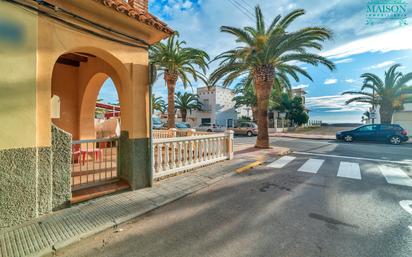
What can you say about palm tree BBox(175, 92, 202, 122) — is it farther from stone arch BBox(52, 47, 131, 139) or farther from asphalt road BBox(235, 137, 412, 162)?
stone arch BBox(52, 47, 131, 139)

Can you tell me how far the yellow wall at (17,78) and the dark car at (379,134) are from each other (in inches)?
831

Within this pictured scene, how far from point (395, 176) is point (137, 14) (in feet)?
29.0

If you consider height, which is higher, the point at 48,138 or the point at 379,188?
the point at 48,138

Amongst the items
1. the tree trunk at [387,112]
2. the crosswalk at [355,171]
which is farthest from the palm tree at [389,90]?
the crosswalk at [355,171]

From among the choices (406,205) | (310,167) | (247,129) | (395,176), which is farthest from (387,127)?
(406,205)

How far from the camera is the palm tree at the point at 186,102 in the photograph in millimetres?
35281

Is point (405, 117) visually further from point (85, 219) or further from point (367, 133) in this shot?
point (85, 219)

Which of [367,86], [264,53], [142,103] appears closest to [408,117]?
[367,86]

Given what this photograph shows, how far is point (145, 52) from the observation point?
15.9 feet

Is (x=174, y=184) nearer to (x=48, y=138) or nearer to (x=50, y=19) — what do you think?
(x=48, y=138)

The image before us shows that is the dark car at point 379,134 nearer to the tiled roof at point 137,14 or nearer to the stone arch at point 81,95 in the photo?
the tiled roof at point 137,14

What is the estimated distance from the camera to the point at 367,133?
16.5 metres

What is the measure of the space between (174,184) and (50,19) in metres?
4.31

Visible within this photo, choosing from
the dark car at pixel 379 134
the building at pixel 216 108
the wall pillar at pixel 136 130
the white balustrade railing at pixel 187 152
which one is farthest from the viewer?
the building at pixel 216 108
